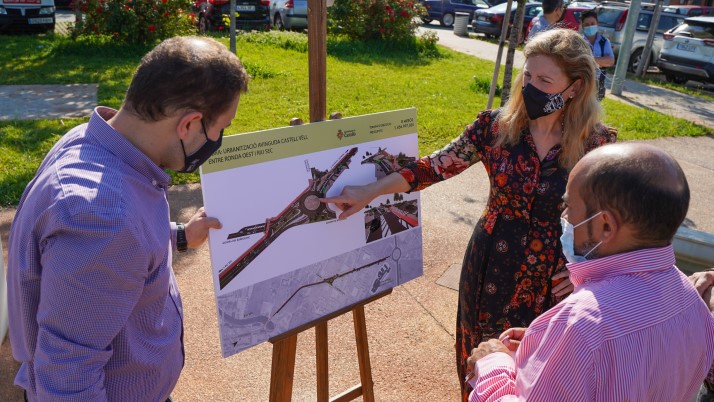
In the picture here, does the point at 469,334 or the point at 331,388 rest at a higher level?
the point at 469,334

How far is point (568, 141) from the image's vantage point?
8.26 ft

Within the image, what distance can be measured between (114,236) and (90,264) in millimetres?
83

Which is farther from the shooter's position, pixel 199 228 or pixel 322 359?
pixel 322 359

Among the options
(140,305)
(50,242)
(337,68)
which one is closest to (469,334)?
(140,305)

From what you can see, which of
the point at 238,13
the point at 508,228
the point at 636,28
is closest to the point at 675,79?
the point at 636,28

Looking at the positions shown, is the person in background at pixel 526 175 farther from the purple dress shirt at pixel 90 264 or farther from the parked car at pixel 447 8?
the parked car at pixel 447 8

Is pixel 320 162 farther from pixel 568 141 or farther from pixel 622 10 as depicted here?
pixel 622 10

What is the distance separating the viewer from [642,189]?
1.42m

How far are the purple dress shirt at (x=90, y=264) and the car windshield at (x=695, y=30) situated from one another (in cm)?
1488

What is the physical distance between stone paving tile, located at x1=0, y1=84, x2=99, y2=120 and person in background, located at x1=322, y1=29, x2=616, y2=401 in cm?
619

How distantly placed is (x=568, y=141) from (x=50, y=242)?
6.58 ft

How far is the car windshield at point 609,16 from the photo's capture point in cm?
1569

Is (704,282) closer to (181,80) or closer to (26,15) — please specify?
(181,80)

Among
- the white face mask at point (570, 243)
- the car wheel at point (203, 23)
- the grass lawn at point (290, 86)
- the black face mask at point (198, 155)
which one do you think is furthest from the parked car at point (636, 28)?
the black face mask at point (198, 155)
